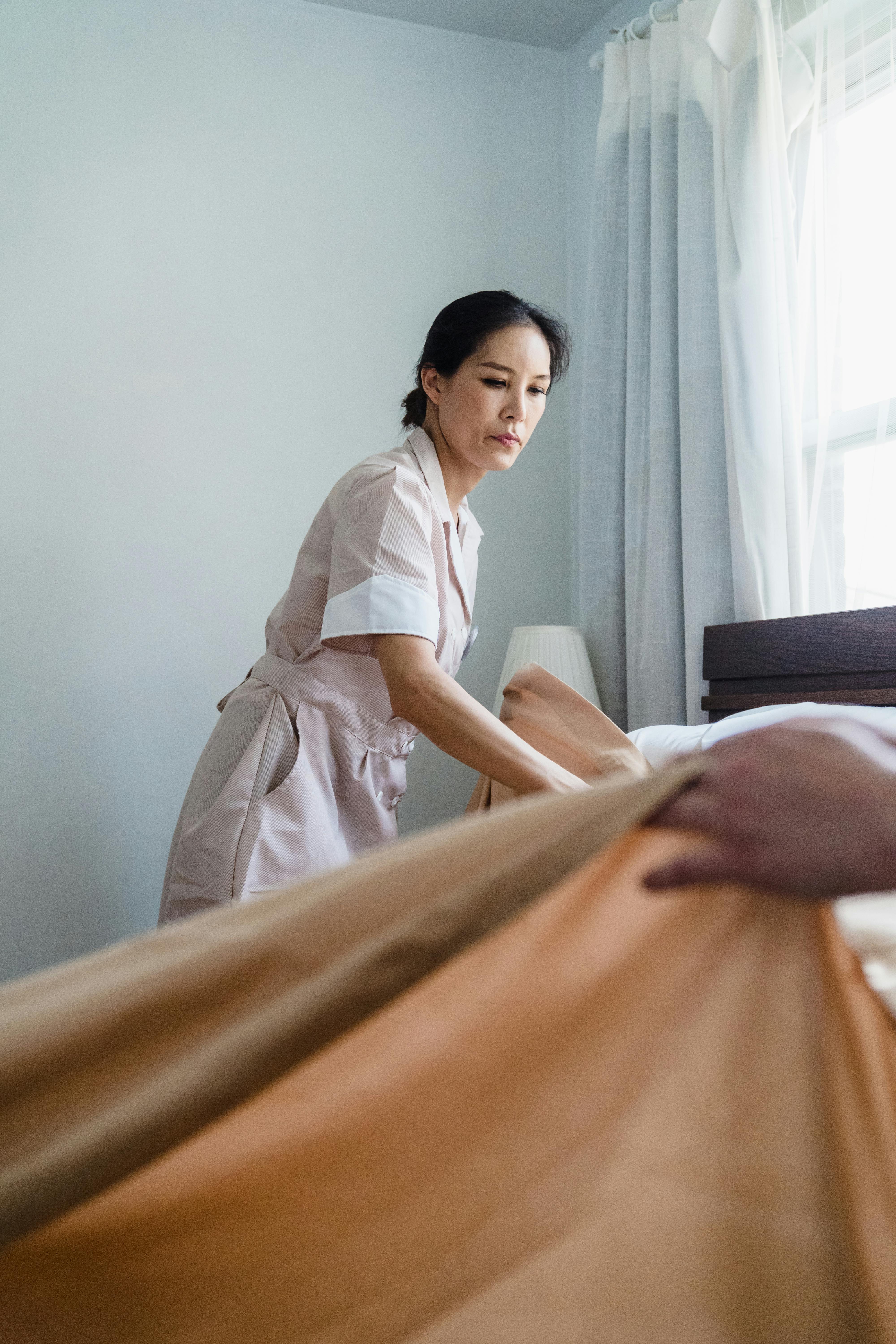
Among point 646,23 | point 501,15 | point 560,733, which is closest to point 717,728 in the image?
point 560,733

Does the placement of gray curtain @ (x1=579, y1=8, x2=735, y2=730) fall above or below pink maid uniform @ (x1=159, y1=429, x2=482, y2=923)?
above

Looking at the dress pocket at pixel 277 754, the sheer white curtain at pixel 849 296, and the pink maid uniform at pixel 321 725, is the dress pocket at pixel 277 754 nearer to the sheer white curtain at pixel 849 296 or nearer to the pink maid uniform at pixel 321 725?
the pink maid uniform at pixel 321 725

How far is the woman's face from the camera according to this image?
1456mm

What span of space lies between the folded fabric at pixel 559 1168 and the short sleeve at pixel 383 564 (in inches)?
30.4

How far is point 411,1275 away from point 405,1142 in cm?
5

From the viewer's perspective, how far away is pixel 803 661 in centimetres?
178

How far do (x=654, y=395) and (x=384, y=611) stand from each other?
48.4 inches

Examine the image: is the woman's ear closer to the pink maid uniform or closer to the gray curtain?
the pink maid uniform

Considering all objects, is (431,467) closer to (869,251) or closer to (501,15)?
(869,251)

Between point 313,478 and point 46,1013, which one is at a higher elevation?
point 313,478

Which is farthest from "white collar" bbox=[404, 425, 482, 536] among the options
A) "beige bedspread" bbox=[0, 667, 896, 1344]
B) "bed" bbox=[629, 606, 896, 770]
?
"beige bedspread" bbox=[0, 667, 896, 1344]

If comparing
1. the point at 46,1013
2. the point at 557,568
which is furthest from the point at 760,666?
the point at 46,1013

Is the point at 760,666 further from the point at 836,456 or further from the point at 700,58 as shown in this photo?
the point at 700,58

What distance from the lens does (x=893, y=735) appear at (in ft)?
1.26
